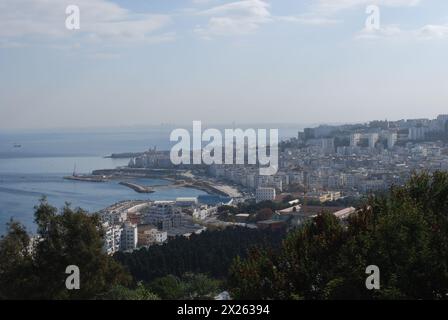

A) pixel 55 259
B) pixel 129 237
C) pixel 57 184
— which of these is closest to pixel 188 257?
pixel 129 237

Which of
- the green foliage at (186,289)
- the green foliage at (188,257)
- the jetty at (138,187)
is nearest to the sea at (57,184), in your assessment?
the jetty at (138,187)

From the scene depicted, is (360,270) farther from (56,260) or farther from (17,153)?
(17,153)

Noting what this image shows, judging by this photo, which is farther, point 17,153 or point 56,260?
point 17,153

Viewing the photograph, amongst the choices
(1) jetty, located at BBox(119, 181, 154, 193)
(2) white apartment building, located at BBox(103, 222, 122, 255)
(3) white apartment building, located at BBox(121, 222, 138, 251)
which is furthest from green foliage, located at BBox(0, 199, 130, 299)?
(1) jetty, located at BBox(119, 181, 154, 193)

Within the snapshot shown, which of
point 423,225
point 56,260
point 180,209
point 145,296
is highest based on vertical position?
point 423,225

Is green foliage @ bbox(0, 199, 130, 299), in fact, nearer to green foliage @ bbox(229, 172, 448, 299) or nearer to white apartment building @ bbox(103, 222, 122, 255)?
green foliage @ bbox(229, 172, 448, 299)

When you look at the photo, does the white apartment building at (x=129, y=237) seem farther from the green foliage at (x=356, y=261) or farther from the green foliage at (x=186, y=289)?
the green foliage at (x=356, y=261)

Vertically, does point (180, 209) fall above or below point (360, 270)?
A: below

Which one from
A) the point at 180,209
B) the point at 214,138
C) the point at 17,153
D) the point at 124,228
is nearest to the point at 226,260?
the point at 124,228
